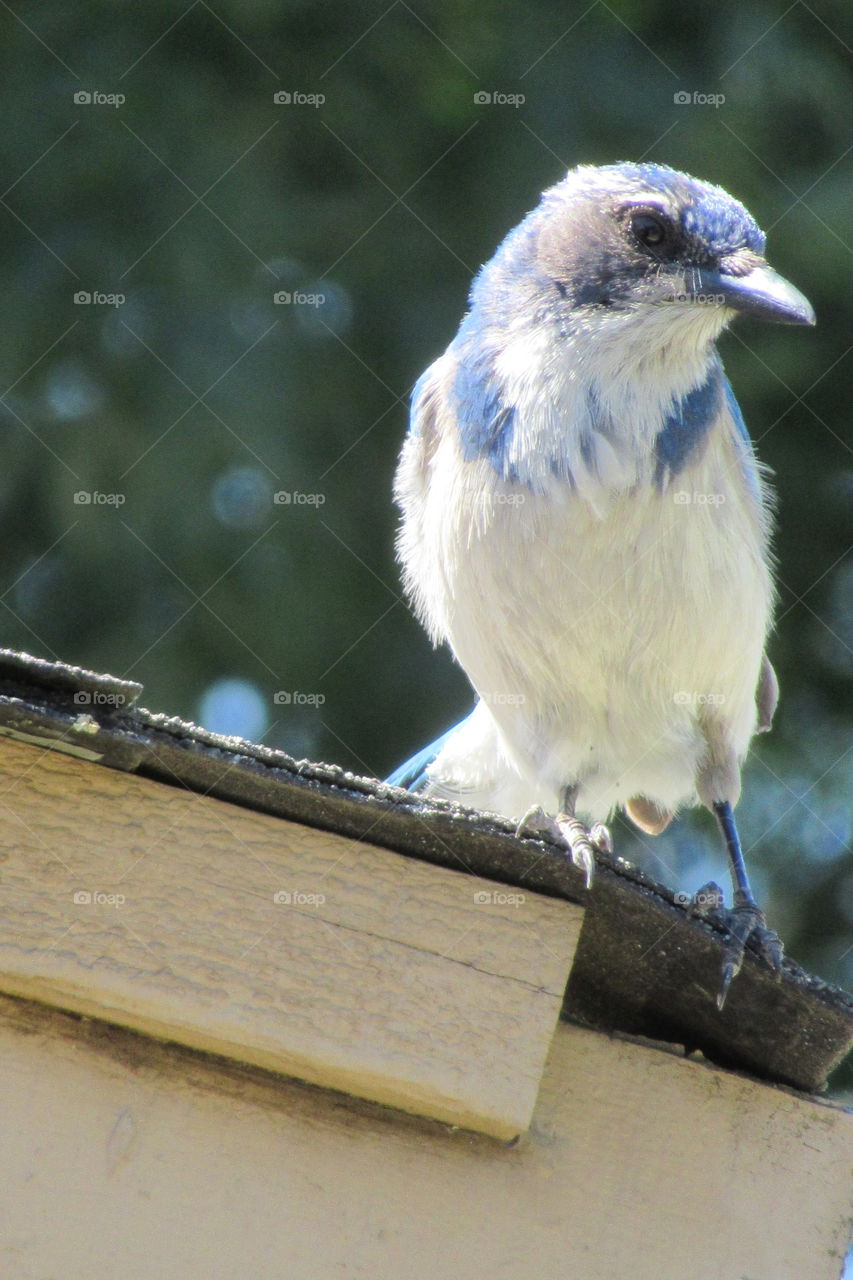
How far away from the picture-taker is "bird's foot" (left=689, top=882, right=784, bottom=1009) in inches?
89.3

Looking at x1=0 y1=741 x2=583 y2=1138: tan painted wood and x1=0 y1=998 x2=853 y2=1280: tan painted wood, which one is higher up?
x1=0 y1=741 x2=583 y2=1138: tan painted wood

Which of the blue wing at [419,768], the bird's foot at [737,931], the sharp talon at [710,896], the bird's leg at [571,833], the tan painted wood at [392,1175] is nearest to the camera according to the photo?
the tan painted wood at [392,1175]

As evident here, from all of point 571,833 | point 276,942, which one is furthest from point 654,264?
point 276,942

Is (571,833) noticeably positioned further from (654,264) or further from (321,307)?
(321,307)

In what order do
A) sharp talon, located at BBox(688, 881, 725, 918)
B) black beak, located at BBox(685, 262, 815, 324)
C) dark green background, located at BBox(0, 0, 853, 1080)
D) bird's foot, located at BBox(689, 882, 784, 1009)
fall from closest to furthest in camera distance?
bird's foot, located at BBox(689, 882, 784, 1009), sharp talon, located at BBox(688, 881, 725, 918), black beak, located at BBox(685, 262, 815, 324), dark green background, located at BBox(0, 0, 853, 1080)

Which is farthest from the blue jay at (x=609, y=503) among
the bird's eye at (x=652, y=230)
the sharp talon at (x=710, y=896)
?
the sharp talon at (x=710, y=896)

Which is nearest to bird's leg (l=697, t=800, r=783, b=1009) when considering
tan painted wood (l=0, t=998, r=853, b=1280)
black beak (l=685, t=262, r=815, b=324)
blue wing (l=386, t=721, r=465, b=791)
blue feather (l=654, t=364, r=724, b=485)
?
tan painted wood (l=0, t=998, r=853, b=1280)

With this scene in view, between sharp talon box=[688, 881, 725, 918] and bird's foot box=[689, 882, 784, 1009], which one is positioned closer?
bird's foot box=[689, 882, 784, 1009]

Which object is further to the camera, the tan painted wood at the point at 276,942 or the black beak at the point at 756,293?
the black beak at the point at 756,293

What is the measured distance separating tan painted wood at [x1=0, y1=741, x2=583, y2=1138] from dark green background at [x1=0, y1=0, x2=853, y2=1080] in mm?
2281

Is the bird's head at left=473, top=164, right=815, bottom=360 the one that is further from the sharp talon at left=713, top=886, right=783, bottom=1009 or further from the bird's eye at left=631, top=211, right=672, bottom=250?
the sharp talon at left=713, top=886, right=783, bottom=1009

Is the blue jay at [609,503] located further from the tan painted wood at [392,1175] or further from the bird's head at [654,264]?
the tan painted wood at [392,1175]

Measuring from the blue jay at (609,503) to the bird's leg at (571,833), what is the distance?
0.02 meters

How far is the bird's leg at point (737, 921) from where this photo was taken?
2273 mm
